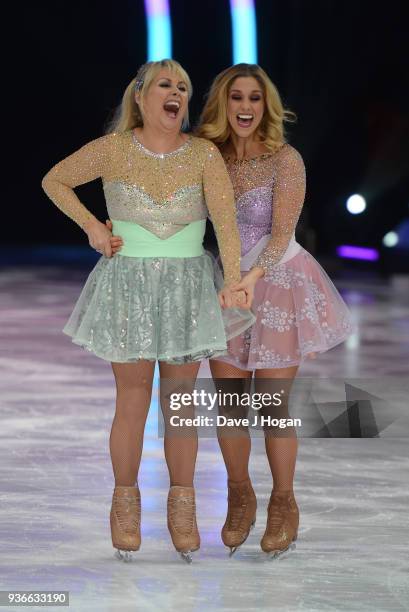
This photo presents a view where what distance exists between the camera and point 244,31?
324 inches

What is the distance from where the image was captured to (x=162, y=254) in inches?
130

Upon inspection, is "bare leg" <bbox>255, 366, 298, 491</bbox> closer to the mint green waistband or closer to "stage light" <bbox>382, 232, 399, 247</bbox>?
the mint green waistband

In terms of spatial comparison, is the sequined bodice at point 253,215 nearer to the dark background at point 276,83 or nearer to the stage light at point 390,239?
the dark background at point 276,83

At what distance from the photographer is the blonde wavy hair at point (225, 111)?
342 centimetres

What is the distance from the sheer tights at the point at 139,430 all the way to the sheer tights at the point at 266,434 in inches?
5.2

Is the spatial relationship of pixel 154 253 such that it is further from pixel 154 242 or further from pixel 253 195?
pixel 253 195

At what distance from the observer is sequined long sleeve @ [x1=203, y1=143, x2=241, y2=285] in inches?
128

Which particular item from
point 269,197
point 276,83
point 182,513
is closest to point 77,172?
point 269,197

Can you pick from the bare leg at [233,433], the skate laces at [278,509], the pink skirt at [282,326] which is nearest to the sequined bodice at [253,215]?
the pink skirt at [282,326]

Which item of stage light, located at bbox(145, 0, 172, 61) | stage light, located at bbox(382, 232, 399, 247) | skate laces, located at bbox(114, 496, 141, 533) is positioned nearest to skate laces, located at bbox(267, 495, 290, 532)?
skate laces, located at bbox(114, 496, 141, 533)

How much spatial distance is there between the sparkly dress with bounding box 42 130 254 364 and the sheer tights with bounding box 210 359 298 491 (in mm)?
200

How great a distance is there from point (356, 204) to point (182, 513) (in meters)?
9.05

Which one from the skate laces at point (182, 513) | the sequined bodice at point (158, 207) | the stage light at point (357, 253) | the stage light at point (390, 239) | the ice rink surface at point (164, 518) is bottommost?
the stage light at point (357, 253)
